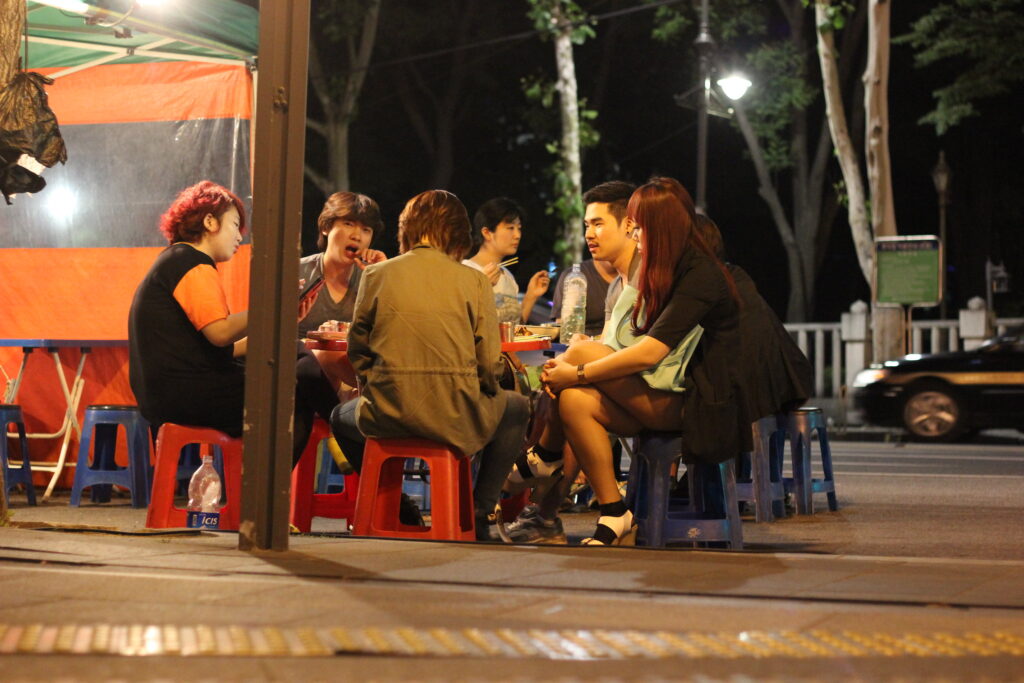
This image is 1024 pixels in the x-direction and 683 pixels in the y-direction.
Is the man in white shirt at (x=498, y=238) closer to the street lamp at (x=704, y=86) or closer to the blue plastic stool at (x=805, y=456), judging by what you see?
the blue plastic stool at (x=805, y=456)

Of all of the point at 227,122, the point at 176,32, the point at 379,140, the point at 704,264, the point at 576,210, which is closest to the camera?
the point at 704,264

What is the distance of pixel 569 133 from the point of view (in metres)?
21.6

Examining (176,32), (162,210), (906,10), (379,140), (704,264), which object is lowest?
(704,264)

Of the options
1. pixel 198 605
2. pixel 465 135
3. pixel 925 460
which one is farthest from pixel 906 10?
pixel 198 605

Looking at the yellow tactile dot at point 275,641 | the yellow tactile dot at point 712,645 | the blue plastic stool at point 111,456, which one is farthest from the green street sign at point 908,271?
the yellow tactile dot at point 275,641

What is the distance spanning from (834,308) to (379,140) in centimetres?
1613

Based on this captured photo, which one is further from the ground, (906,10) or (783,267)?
(906,10)

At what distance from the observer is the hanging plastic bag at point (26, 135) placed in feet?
24.2

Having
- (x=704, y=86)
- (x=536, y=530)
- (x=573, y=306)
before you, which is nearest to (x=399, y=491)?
(x=536, y=530)

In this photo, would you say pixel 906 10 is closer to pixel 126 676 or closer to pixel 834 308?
pixel 834 308

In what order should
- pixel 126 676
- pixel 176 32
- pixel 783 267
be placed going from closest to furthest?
pixel 126 676
pixel 176 32
pixel 783 267

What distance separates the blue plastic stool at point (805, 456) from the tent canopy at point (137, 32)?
13.8 ft

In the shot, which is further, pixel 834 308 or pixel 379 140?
pixel 834 308

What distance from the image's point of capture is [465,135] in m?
38.2
